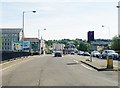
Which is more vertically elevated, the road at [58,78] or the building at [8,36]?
the building at [8,36]

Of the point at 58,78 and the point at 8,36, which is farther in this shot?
the point at 8,36

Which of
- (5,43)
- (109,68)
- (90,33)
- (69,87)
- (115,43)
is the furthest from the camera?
(5,43)

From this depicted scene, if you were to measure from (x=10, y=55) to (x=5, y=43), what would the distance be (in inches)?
4361

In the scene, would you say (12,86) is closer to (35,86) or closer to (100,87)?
(35,86)

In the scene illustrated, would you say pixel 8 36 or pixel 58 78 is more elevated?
pixel 8 36

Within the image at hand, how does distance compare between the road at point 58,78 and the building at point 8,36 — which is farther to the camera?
the building at point 8,36

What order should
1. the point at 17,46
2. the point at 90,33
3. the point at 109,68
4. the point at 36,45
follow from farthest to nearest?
1. the point at 36,45
2. the point at 17,46
3. the point at 90,33
4. the point at 109,68

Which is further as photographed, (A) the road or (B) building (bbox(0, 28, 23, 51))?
(B) building (bbox(0, 28, 23, 51))

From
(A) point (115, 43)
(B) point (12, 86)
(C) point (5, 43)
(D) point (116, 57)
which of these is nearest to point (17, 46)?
(D) point (116, 57)

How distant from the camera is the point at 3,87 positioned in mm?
15766

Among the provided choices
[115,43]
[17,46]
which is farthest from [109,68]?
[115,43]

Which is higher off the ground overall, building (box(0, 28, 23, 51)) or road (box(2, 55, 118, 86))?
building (box(0, 28, 23, 51))

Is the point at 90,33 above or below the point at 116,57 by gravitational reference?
above

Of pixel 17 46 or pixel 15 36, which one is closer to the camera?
pixel 17 46
